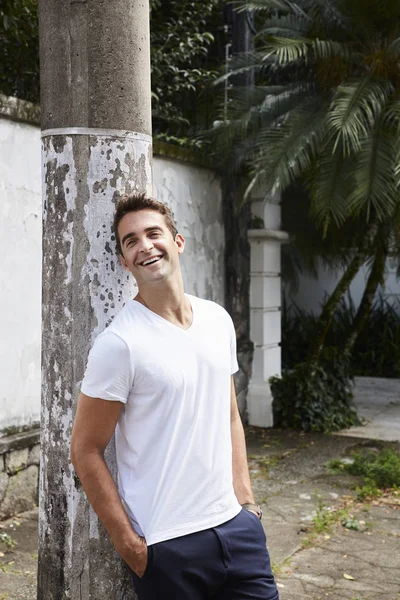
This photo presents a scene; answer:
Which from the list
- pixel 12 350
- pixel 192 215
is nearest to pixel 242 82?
pixel 192 215

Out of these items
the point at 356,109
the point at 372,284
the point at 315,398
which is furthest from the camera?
the point at 372,284

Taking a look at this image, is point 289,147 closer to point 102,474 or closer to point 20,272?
point 20,272

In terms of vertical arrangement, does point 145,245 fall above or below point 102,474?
above

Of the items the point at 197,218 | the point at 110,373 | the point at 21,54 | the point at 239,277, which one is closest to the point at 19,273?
the point at 197,218

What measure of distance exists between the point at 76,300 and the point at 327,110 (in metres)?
5.45

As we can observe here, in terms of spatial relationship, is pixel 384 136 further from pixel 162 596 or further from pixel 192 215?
pixel 162 596

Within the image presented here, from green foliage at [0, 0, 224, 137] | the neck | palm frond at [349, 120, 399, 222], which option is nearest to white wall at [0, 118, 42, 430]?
green foliage at [0, 0, 224, 137]

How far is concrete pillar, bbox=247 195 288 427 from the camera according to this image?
8.34 m

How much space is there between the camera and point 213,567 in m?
2.24

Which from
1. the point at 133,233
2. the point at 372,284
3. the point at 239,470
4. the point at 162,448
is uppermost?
the point at 133,233

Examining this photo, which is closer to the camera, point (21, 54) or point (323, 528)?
point (323, 528)

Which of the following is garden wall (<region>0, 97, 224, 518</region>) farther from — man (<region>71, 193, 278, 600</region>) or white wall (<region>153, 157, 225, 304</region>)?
man (<region>71, 193, 278, 600</region>)

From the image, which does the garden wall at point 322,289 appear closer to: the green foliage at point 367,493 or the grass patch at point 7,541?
the green foliage at point 367,493

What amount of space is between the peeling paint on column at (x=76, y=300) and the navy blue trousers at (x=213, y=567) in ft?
0.95
